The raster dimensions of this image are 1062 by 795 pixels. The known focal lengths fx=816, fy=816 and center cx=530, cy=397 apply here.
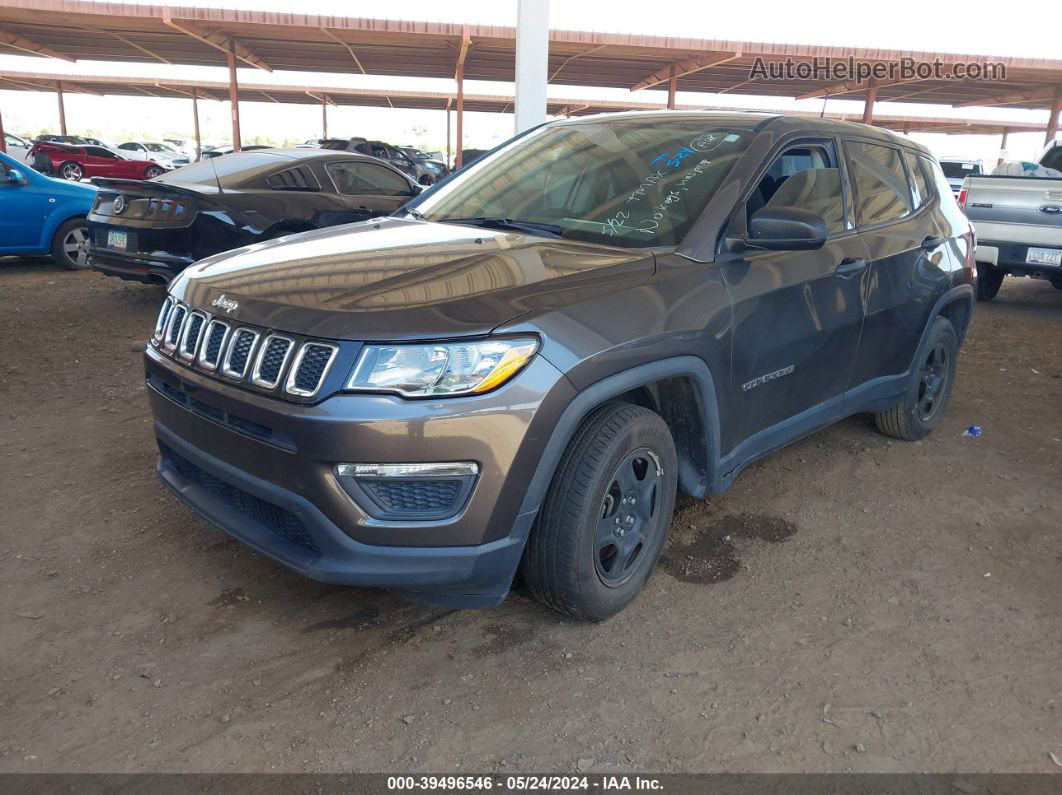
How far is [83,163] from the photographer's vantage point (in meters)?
25.2

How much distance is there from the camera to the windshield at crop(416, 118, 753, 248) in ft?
10.3

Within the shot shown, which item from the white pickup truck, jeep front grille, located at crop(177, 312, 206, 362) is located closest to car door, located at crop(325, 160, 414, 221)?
jeep front grille, located at crop(177, 312, 206, 362)

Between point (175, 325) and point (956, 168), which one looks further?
point (956, 168)

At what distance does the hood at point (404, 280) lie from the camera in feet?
7.44

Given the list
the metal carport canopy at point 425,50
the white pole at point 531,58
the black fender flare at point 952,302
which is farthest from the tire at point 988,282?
the metal carport canopy at point 425,50

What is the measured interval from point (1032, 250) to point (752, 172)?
22.3 ft

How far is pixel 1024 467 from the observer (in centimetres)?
443

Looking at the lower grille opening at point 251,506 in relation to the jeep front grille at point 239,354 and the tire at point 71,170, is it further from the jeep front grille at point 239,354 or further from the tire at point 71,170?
the tire at point 71,170

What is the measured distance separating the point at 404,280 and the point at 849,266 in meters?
2.11

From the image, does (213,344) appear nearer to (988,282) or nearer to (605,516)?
(605,516)

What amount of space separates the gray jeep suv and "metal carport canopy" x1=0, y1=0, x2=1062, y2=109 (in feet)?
58.3

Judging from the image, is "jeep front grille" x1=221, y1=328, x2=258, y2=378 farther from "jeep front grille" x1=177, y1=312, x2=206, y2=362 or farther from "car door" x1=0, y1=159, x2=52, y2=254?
"car door" x1=0, y1=159, x2=52, y2=254

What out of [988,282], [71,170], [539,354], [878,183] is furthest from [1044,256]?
[71,170]

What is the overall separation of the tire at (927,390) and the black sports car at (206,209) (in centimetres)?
400
